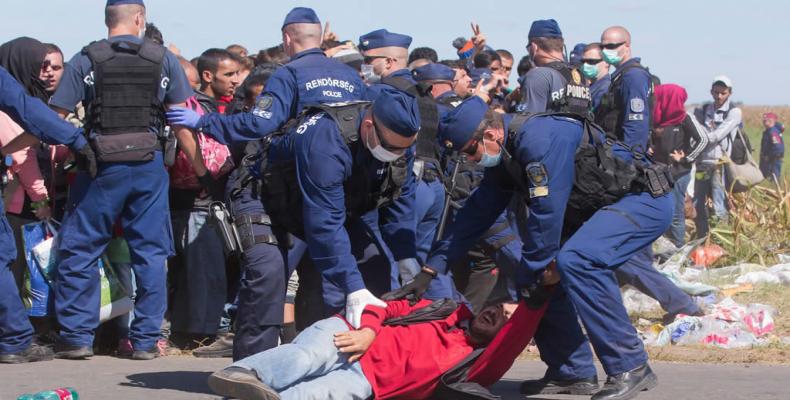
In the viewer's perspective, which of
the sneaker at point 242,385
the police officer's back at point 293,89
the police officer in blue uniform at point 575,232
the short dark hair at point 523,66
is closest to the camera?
the sneaker at point 242,385

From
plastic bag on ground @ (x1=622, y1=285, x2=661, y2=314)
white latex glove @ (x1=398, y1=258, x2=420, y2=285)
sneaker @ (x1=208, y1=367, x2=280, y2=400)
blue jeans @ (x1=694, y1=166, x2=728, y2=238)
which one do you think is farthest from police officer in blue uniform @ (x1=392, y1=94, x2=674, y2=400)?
blue jeans @ (x1=694, y1=166, x2=728, y2=238)

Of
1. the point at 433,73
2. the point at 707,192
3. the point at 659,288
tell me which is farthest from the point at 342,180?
the point at 707,192

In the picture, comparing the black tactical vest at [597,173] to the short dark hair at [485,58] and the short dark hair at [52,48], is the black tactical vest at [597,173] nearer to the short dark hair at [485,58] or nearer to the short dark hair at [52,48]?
the short dark hair at [52,48]

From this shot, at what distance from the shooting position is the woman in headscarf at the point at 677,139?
461 inches

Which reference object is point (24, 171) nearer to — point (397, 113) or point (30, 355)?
point (30, 355)

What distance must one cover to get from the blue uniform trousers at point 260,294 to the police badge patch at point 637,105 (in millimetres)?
3892

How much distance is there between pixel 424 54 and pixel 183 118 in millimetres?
4800

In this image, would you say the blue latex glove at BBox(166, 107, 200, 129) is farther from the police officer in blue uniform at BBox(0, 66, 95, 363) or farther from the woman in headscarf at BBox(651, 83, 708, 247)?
the woman in headscarf at BBox(651, 83, 708, 247)

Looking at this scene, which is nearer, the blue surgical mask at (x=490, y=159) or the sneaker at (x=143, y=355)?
the blue surgical mask at (x=490, y=159)

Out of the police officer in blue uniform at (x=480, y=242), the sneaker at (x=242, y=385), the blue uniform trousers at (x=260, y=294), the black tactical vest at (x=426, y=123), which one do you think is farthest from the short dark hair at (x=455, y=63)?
the sneaker at (x=242, y=385)

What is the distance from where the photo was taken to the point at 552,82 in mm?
9297

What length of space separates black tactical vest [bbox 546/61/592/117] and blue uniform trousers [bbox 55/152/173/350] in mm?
3025

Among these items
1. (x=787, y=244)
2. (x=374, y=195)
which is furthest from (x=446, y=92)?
(x=787, y=244)

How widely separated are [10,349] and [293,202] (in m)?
2.29
